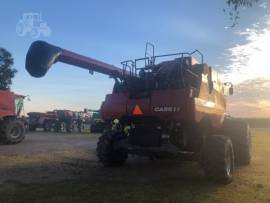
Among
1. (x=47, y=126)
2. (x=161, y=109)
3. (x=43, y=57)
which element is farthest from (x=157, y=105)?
(x=47, y=126)

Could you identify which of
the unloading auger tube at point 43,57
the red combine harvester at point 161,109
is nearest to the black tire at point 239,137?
the red combine harvester at point 161,109

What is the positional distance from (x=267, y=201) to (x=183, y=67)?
4.19m

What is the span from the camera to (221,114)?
11648mm

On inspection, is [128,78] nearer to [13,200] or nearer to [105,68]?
[105,68]

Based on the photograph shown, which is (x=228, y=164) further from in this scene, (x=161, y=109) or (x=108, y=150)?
(x=108, y=150)

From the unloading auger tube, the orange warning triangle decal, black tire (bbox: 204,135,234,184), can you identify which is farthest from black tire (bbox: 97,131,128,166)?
black tire (bbox: 204,135,234,184)

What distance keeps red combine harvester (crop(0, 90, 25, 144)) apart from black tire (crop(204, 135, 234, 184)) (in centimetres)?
1234

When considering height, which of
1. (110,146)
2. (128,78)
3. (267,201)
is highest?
(128,78)

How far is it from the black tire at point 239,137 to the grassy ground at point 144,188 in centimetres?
150

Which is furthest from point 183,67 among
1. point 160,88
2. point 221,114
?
point 221,114

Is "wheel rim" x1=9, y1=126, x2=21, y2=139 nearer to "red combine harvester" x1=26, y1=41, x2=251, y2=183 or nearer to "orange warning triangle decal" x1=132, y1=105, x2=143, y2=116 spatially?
"red combine harvester" x1=26, y1=41, x2=251, y2=183

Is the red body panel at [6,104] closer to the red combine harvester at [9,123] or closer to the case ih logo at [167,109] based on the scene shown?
the red combine harvester at [9,123]

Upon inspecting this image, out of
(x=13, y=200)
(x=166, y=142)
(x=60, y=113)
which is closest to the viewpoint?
(x=13, y=200)

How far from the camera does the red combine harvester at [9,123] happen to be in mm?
18594
